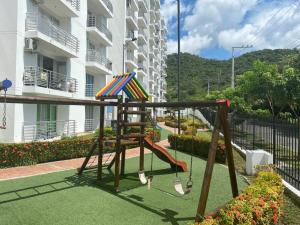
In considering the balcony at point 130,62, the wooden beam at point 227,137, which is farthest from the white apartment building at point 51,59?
the wooden beam at point 227,137

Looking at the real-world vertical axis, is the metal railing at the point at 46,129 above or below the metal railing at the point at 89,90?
below

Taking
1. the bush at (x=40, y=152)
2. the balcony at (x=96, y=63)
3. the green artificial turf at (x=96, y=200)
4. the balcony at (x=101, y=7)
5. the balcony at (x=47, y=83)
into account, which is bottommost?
the green artificial turf at (x=96, y=200)

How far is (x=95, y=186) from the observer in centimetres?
792

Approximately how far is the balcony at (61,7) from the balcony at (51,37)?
873 mm

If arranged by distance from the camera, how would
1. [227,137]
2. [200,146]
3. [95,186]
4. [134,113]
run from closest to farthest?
1. [227,137]
2. [95,186]
3. [134,113]
4. [200,146]

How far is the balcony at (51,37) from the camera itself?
50.7 feet

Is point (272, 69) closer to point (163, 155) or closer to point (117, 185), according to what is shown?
point (163, 155)

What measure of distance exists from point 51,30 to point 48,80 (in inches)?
125

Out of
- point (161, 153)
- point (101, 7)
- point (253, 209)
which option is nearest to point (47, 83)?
point (161, 153)

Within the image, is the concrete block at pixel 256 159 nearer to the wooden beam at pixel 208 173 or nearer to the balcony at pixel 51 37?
the wooden beam at pixel 208 173

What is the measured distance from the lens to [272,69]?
826 inches

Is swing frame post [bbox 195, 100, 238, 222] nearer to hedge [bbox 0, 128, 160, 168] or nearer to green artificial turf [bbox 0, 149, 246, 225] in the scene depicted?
green artificial turf [bbox 0, 149, 246, 225]

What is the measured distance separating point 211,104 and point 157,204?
265cm

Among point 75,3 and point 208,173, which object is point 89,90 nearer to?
point 75,3
